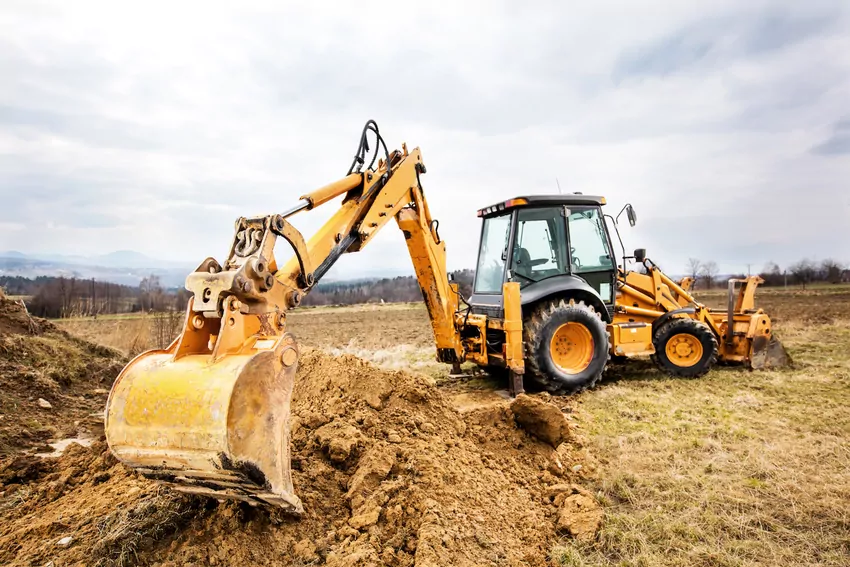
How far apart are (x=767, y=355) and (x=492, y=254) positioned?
173 inches

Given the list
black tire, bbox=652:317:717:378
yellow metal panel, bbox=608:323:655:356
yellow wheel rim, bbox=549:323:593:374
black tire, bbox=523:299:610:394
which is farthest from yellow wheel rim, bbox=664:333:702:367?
yellow wheel rim, bbox=549:323:593:374

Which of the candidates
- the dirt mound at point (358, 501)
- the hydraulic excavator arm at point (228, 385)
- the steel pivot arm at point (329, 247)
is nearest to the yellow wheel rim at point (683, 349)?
the steel pivot arm at point (329, 247)

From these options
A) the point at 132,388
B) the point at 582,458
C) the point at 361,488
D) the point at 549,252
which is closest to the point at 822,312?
the point at 549,252

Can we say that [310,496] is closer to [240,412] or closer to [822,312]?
[240,412]

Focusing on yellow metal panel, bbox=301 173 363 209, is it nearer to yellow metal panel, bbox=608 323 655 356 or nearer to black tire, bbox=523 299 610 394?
black tire, bbox=523 299 610 394

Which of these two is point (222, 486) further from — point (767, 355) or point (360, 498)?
point (767, 355)

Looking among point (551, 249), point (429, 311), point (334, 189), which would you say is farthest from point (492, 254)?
point (334, 189)

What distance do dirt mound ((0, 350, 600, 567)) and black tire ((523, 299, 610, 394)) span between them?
2079mm

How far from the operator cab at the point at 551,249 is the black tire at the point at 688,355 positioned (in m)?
0.98

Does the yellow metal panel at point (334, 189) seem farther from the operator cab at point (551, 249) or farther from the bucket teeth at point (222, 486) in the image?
the operator cab at point (551, 249)

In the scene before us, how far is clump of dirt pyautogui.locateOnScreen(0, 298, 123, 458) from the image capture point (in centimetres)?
536

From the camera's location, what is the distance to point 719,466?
13.9 feet

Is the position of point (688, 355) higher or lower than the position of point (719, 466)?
higher

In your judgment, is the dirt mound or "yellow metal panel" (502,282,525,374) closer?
the dirt mound
